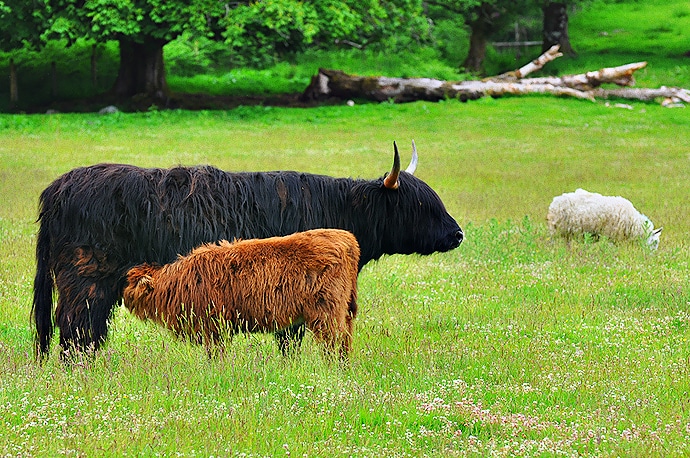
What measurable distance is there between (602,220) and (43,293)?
25.5ft

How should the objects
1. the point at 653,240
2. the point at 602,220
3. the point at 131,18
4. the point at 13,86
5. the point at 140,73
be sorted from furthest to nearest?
the point at 13,86
the point at 140,73
the point at 131,18
the point at 602,220
the point at 653,240

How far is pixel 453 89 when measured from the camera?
3200cm

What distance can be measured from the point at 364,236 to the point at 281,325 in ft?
5.58

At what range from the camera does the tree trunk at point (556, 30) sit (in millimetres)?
40844

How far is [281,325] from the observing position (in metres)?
6.29

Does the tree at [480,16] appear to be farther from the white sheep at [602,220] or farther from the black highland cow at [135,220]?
the black highland cow at [135,220]

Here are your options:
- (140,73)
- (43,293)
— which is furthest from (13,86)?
(43,293)

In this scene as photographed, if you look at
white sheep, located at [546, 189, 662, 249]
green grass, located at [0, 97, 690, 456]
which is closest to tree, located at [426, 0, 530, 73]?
green grass, located at [0, 97, 690, 456]

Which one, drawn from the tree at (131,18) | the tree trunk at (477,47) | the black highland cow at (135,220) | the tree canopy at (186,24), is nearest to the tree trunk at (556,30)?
the tree trunk at (477,47)

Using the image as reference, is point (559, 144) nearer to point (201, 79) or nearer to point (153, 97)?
point (153, 97)

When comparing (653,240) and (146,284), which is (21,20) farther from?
(146,284)

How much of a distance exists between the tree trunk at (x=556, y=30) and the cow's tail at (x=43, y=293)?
3695 cm

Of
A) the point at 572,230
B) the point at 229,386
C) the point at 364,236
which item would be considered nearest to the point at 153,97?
the point at 572,230

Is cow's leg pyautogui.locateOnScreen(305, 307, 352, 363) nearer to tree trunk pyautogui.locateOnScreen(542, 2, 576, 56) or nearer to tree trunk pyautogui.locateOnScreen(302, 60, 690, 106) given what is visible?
tree trunk pyautogui.locateOnScreen(302, 60, 690, 106)
